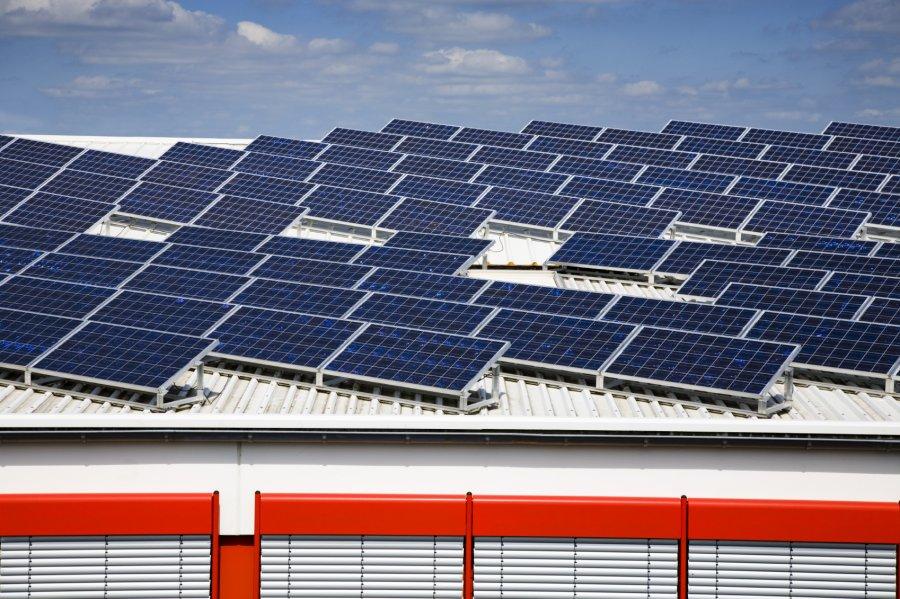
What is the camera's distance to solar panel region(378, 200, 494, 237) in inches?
1502

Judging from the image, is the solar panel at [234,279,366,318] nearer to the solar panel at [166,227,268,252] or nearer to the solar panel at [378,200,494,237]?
the solar panel at [166,227,268,252]

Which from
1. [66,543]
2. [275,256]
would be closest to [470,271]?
[275,256]

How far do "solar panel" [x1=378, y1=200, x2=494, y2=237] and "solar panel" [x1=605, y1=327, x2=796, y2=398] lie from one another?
16.0m

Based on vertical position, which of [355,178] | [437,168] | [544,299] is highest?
[437,168]

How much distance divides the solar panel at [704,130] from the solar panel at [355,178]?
716 inches

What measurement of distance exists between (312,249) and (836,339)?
14.4m

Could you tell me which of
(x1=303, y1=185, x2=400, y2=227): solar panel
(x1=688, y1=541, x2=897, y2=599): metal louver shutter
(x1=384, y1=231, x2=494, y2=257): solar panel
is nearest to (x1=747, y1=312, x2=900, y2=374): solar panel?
(x1=688, y1=541, x2=897, y2=599): metal louver shutter

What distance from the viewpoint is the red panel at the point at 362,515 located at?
58.6ft

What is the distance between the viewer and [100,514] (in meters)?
17.7

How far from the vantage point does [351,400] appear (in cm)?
2072

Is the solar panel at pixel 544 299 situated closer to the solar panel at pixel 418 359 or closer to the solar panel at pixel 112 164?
the solar panel at pixel 418 359

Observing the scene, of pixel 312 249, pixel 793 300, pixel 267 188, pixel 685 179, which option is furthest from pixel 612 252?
pixel 685 179

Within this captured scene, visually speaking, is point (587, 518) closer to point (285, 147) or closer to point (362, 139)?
point (285, 147)

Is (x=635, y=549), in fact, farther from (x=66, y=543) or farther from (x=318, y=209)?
(x=318, y=209)
